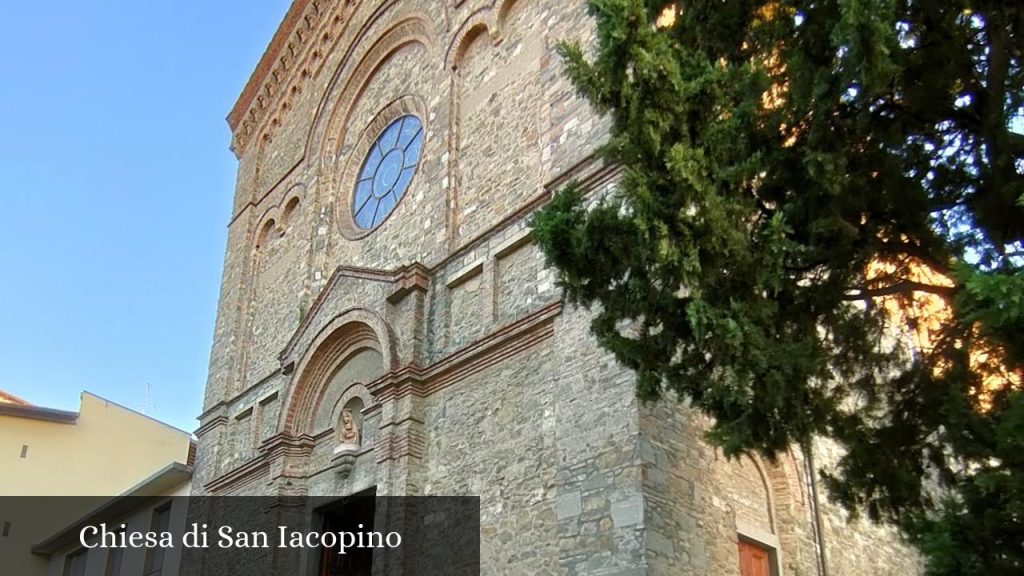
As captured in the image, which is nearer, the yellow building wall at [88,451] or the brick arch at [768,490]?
the brick arch at [768,490]

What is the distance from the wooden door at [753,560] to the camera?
8.66 meters

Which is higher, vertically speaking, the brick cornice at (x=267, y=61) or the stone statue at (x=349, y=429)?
the brick cornice at (x=267, y=61)

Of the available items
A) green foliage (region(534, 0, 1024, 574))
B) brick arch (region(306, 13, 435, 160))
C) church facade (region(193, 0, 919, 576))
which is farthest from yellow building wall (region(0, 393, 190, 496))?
green foliage (region(534, 0, 1024, 574))

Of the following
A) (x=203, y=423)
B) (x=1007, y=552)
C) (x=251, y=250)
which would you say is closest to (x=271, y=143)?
(x=251, y=250)

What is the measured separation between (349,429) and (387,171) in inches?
164

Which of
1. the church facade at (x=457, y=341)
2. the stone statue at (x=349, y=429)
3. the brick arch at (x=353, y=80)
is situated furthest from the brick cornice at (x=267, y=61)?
the stone statue at (x=349, y=429)

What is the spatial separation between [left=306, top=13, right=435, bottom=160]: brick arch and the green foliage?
348 inches

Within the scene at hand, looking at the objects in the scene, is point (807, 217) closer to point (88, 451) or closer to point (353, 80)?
point (353, 80)

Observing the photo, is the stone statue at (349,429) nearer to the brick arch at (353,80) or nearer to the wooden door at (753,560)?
the wooden door at (753,560)
